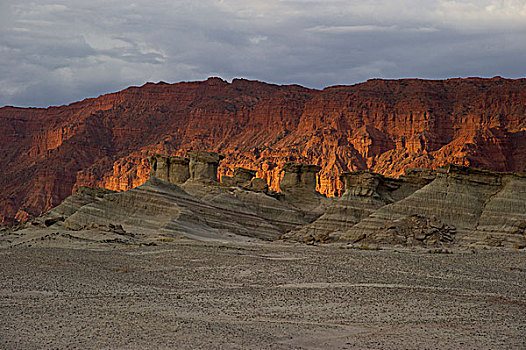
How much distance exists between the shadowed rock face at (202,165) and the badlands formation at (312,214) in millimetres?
4541

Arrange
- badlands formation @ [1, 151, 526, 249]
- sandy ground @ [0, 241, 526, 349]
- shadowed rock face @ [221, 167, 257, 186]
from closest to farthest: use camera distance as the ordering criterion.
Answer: sandy ground @ [0, 241, 526, 349], badlands formation @ [1, 151, 526, 249], shadowed rock face @ [221, 167, 257, 186]

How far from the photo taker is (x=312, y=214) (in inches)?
2272

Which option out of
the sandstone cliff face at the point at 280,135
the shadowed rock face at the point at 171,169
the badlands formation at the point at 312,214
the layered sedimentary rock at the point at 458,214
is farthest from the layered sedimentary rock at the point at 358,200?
the sandstone cliff face at the point at 280,135

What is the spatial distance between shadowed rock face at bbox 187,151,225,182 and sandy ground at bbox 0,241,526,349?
40.8m

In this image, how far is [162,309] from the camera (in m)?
14.9

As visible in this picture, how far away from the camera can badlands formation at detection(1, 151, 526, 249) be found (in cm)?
3462

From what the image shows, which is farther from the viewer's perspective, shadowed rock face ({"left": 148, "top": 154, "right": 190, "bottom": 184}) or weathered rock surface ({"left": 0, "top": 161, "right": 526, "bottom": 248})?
shadowed rock face ({"left": 148, "top": 154, "right": 190, "bottom": 184})

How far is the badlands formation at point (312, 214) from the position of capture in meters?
34.6

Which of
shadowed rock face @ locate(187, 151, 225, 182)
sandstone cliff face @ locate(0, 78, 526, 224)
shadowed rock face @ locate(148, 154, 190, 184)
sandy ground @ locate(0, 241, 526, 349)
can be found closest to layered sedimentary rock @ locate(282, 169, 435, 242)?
sandy ground @ locate(0, 241, 526, 349)

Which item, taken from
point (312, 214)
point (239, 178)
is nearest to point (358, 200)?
point (312, 214)

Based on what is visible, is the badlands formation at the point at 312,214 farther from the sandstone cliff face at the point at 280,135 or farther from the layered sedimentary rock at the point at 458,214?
the sandstone cliff face at the point at 280,135

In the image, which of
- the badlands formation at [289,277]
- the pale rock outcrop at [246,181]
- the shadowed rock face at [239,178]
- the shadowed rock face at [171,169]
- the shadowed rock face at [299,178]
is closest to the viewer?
the badlands formation at [289,277]

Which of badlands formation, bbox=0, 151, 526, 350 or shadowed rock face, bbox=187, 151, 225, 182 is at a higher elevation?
shadowed rock face, bbox=187, 151, 225, 182

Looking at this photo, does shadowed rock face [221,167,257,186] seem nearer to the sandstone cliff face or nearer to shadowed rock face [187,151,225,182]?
shadowed rock face [187,151,225,182]
